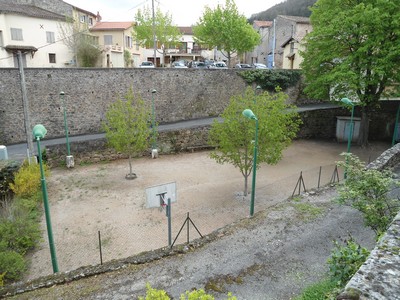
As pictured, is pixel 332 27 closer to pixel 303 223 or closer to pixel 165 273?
pixel 303 223

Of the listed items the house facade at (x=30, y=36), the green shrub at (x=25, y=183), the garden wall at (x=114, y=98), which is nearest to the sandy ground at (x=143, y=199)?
the green shrub at (x=25, y=183)

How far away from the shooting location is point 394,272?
421 centimetres

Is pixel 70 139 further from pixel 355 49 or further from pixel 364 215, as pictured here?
pixel 355 49

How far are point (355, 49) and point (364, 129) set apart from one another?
657 cm

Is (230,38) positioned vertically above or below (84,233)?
above

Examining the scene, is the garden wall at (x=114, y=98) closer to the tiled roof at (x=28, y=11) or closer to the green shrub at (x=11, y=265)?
the tiled roof at (x=28, y=11)

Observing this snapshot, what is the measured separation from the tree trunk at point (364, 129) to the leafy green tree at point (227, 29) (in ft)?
63.5

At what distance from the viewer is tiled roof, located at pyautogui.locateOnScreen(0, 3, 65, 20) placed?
29484 mm

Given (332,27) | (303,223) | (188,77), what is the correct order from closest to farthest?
(303,223), (332,27), (188,77)

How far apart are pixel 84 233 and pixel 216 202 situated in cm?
624

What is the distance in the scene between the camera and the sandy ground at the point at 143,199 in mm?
11875

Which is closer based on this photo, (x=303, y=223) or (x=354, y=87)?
(x=303, y=223)

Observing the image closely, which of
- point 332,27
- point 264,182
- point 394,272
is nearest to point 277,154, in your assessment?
point 264,182

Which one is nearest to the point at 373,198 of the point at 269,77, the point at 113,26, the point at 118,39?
the point at 269,77
